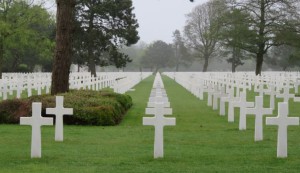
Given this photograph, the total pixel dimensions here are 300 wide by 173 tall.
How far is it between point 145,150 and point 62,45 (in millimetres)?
7001

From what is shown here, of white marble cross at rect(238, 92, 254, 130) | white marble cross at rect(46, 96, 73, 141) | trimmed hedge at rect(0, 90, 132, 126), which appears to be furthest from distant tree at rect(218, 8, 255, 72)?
white marble cross at rect(46, 96, 73, 141)

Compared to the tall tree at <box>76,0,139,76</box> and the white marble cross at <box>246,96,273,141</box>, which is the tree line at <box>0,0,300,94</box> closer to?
the tall tree at <box>76,0,139,76</box>

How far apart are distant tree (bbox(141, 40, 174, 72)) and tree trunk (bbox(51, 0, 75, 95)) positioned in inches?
3650

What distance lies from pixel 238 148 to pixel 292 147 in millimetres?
956

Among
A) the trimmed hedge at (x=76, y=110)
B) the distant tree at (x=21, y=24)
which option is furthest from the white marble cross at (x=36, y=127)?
the distant tree at (x=21, y=24)

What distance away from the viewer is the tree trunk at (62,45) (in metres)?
14.2

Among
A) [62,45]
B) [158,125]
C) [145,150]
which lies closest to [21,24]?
[62,45]

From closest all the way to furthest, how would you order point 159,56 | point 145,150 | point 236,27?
1. point 145,150
2. point 236,27
3. point 159,56

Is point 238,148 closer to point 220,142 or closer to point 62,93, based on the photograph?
point 220,142

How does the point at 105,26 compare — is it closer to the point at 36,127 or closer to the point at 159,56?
the point at 36,127

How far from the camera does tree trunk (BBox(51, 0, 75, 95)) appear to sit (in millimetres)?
14188

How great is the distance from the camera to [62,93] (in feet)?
46.6

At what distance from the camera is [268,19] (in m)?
42.7

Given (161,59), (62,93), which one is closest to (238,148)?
(62,93)
